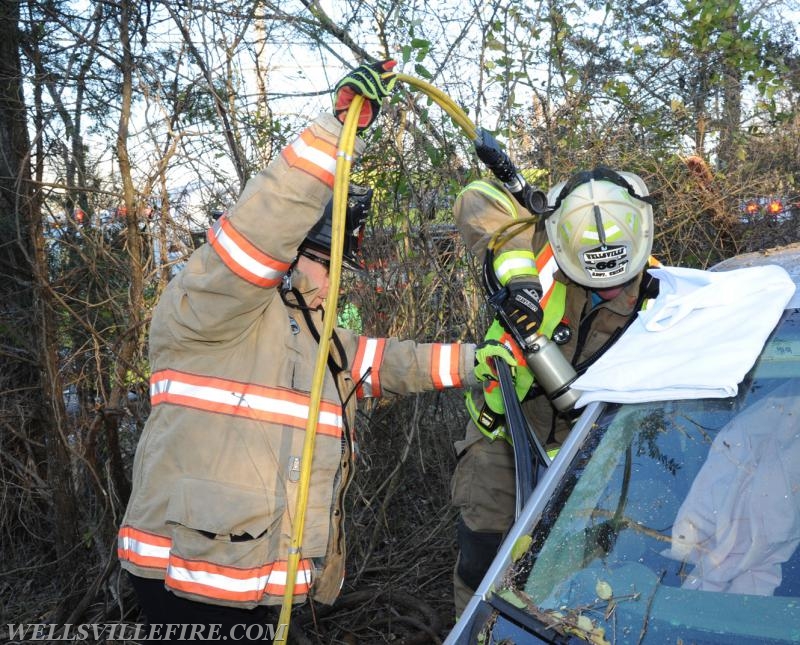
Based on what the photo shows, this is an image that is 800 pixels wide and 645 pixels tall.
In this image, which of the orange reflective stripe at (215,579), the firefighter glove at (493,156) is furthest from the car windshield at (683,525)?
the firefighter glove at (493,156)

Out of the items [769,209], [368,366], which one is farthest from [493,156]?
[769,209]

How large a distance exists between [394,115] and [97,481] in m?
2.79

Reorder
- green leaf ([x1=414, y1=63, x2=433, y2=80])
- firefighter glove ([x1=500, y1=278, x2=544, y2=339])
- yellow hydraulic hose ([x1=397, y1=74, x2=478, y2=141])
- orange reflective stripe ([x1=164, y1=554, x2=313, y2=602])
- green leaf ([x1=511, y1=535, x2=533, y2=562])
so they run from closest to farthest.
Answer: green leaf ([x1=511, y1=535, x2=533, y2=562]), orange reflective stripe ([x1=164, y1=554, x2=313, y2=602]), yellow hydraulic hose ([x1=397, y1=74, x2=478, y2=141]), firefighter glove ([x1=500, y1=278, x2=544, y2=339]), green leaf ([x1=414, y1=63, x2=433, y2=80])

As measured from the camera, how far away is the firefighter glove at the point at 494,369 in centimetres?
283

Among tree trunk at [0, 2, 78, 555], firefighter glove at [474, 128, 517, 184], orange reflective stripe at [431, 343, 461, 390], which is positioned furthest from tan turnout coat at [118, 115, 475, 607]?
tree trunk at [0, 2, 78, 555]

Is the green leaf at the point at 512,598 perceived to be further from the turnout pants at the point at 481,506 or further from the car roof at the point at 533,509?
the turnout pants at the point at 481,506

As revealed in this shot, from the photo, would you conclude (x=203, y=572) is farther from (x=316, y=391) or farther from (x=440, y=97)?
(x=440, y=97)

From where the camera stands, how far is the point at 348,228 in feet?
9.26

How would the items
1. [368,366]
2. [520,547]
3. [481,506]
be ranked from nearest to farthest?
[520,547]
[368,366]
[481,506]

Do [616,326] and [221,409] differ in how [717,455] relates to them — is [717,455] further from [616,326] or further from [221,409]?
[221,409]

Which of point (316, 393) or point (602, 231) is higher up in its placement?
point (602, 231)

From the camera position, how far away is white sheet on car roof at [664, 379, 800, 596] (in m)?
1.68

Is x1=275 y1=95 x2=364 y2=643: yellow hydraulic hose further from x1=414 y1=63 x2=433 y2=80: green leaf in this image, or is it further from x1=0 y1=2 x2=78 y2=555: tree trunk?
x1=0 y1=2 x2=78 y2=555: tree trunk

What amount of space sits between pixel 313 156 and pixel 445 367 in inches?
44.4
